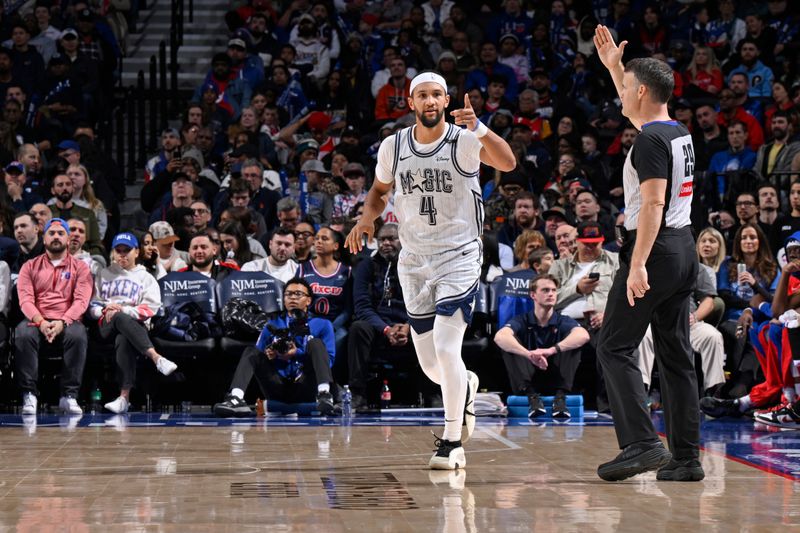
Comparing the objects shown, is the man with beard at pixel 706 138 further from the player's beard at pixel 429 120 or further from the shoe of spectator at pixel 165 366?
the player's beard at pixel 429 120

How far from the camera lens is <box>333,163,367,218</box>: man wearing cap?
13.1 metres

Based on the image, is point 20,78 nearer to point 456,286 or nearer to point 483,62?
point 483,62

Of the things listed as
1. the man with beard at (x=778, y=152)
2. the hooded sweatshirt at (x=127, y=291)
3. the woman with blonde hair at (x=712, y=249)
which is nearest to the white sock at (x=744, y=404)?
the woman with blonde hair at (x=712, y=249)

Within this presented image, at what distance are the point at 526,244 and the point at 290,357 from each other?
8.12ft

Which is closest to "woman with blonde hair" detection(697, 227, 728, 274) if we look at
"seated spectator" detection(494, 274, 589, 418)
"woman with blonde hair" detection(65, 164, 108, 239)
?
"seated spectator" detection(494, 274, 589, 418)

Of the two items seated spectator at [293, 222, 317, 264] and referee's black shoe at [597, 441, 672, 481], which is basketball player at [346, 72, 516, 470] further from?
seated spectator at [293, 222, 317, 264]

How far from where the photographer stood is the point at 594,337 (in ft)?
34.3

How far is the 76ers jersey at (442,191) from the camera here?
6.36 metres

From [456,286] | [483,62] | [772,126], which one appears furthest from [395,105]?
[456,286]

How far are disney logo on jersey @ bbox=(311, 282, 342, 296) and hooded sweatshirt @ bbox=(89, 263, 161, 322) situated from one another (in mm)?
1322

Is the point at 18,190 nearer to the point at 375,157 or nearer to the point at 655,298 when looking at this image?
the point at 375,157

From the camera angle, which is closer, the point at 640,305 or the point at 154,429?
the point at 640,305

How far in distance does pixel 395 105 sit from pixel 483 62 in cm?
163

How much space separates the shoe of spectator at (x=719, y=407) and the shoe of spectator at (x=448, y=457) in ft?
12.7
